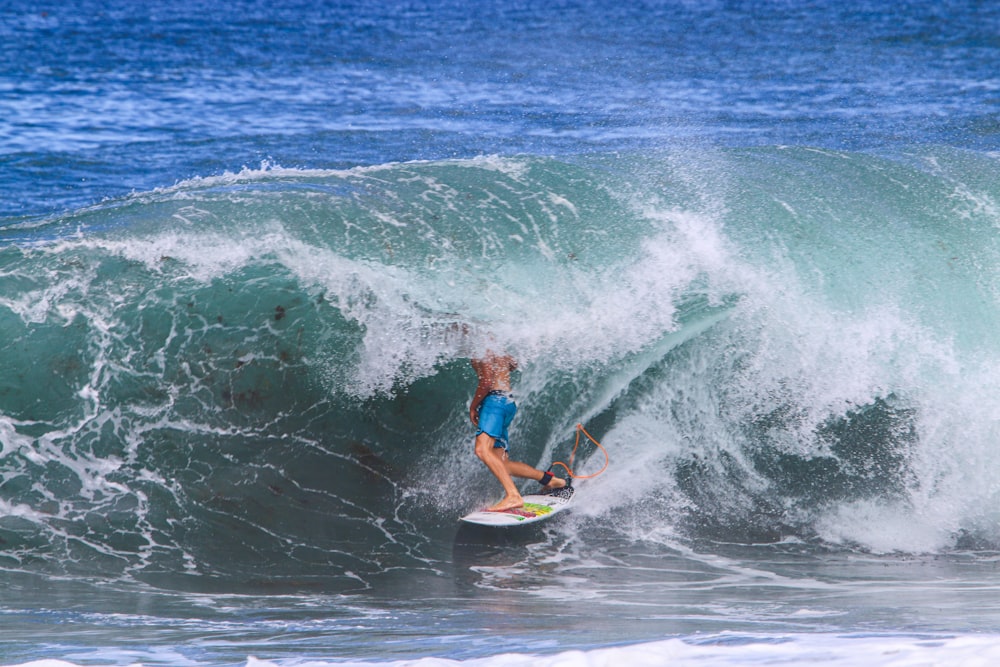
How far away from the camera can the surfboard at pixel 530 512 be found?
6.82 meters

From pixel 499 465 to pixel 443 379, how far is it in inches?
47.1

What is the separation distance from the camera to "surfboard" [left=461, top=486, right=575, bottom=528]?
22.4 feet

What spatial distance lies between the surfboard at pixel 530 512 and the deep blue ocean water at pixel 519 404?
0.67ft

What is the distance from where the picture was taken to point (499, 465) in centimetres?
677

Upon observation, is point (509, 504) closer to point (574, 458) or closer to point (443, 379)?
point (574, 458)

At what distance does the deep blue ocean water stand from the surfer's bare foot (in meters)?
0.28

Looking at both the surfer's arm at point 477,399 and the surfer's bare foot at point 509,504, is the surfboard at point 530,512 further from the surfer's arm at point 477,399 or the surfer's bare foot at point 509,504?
the surfer's arm at point 477,399

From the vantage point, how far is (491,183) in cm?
933

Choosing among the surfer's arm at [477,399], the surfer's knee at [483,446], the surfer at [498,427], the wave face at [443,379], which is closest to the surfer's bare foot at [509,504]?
the surfer at [498,427]

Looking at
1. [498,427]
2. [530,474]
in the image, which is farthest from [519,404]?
[498,427]

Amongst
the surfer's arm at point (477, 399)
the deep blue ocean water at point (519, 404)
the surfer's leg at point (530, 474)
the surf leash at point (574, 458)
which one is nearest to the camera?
the deep blue ocean water at point (519, 404)

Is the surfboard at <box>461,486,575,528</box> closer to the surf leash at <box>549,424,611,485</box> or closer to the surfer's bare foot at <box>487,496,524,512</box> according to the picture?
the surfer's bare foot at <box>487,496,524,512</box>

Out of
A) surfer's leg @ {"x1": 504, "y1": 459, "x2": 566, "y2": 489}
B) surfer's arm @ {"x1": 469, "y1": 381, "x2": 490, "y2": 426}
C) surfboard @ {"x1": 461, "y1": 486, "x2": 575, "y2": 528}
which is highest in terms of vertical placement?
surfer's arm @ {"x1": 469, "y1": 381, "x2": 490, "y2": 426}

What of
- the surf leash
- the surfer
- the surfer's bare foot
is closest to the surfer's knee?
the surfer
